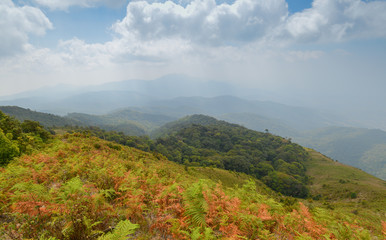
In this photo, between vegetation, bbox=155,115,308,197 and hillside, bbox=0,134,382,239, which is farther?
vegetation, bbox=155,115,308,197

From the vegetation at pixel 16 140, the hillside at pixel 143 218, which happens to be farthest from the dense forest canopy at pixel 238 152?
the hillside at pixel 143 218

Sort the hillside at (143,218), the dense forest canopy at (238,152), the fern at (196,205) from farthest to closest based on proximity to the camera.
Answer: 1. the dense forest canopy at (238,152)
2. the fern at (196,205)
3. the hillside at (143,218)

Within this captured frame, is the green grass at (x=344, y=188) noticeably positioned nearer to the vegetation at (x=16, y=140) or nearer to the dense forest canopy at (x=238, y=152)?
the dense forest canopy at (x=238, y=152)

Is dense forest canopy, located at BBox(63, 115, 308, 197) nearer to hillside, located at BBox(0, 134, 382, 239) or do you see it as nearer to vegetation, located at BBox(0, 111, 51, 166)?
vegetation, located at BBox(0, 111, 51, 166)

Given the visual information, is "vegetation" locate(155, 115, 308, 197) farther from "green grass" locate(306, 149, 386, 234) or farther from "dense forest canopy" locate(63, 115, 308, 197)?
"green grass" locate(306, 149, 386, 234)

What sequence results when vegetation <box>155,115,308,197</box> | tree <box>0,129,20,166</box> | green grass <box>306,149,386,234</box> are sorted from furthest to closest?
vegetation <box>155,115,308,197</box>, green grass <box>306,149,386,234</box>, tree <box>0,129,20,166</box>

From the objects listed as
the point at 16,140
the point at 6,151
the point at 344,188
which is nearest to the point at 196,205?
the point at 6,151

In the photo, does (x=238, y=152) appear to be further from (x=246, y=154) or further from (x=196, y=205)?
(x=196, y=205)

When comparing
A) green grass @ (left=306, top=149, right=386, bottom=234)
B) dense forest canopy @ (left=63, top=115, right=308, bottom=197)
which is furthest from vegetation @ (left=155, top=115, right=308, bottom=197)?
green grass @ (left=306, top=149, right=386, bottom=234)

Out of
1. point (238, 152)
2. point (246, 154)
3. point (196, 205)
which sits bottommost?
point (238, 152)

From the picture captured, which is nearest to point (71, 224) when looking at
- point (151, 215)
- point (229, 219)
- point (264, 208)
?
point (151, 215)

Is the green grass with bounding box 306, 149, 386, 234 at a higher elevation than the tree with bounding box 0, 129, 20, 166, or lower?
lower

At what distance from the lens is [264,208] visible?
273 inches

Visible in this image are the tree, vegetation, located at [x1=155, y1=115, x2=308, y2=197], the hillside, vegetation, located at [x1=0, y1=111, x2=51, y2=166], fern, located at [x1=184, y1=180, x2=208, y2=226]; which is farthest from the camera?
vegetation, located at [x1=155, y1=115, x2=308, y2=197]
